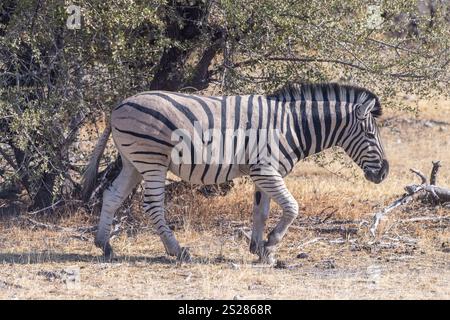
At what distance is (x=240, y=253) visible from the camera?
380 inches

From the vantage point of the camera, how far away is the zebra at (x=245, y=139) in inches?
359

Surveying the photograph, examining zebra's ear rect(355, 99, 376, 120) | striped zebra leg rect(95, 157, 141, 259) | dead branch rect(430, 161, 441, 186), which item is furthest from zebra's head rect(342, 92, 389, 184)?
striped zebra leg rect(95, 157, 141, 259)

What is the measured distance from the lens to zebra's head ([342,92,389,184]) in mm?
9547

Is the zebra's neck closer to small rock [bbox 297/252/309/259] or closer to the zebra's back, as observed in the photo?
the zebra's back

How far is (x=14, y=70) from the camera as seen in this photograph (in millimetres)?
10438

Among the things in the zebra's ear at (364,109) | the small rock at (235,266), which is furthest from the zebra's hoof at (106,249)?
the zebra's ear at (364,109)

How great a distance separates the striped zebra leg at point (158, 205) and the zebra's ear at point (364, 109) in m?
2.14

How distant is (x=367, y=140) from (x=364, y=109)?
0.36 metres

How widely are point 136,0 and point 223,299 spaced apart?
387cm

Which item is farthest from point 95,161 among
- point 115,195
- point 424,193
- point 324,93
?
point 424,193

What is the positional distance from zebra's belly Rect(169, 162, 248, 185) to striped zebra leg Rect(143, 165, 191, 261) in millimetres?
177

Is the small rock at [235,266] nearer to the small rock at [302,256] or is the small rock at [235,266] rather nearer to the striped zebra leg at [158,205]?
the striped zebra leg at [158,205]

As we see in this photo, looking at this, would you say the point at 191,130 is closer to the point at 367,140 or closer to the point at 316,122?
the point at 316,122
